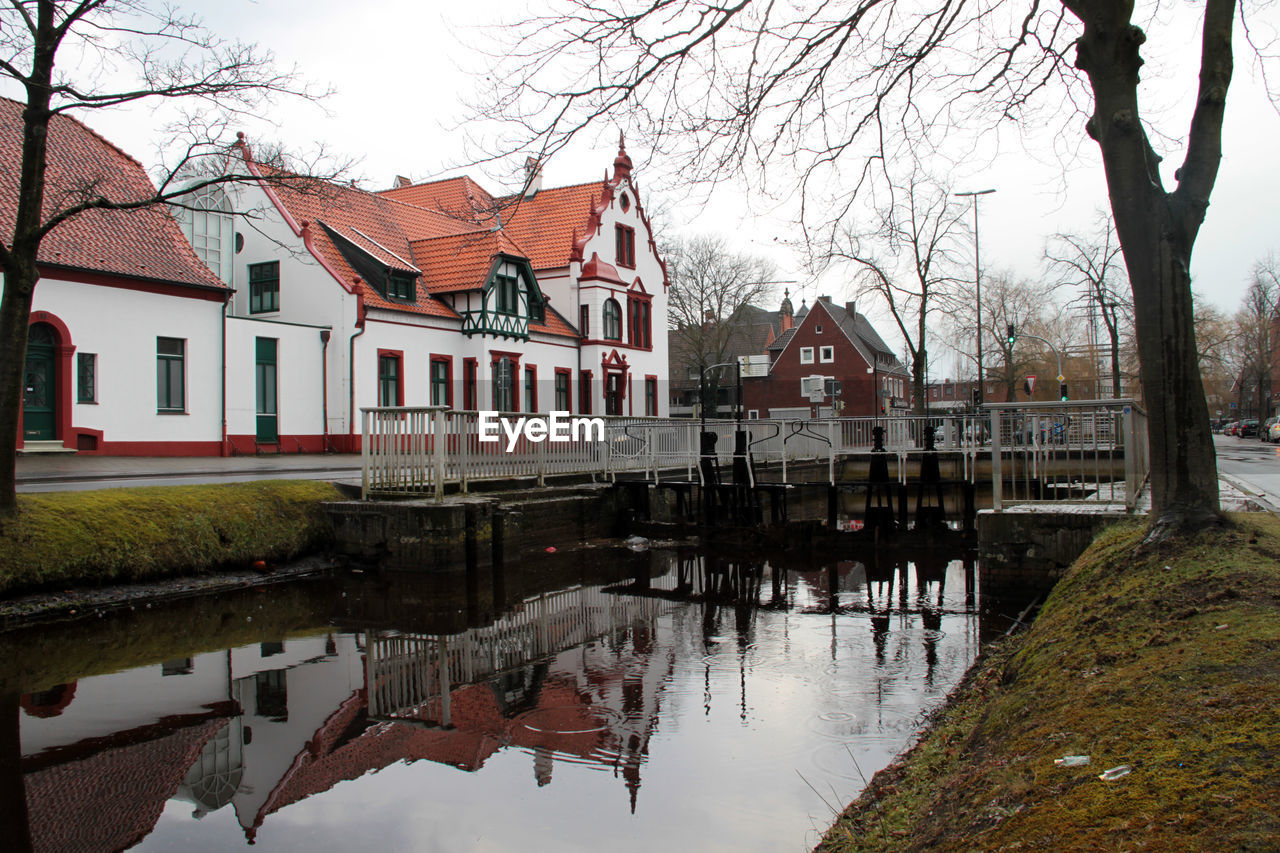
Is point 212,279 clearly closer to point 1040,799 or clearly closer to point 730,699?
point 730,699

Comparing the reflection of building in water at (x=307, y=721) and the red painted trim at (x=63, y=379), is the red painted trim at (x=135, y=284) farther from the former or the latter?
the reflection of building in water at (x=307, y=721)

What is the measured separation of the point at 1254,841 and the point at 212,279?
28.9 metres

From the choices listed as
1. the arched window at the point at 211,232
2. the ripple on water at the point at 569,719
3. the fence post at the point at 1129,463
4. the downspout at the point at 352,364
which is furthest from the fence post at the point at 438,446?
the arched window at the point at 211,232

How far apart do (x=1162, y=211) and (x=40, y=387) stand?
24.6m

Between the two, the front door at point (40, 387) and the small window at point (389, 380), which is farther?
the small window at point (389, 380)

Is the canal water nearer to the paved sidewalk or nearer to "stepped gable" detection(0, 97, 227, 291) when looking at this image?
the paved sidewalk

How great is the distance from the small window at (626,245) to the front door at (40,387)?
2596 cm

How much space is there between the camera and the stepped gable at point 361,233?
32.3m

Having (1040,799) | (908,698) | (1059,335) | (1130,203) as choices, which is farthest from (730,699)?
(1059,335)

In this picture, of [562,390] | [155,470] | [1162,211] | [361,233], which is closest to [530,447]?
[155,470]

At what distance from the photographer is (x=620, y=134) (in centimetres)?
919

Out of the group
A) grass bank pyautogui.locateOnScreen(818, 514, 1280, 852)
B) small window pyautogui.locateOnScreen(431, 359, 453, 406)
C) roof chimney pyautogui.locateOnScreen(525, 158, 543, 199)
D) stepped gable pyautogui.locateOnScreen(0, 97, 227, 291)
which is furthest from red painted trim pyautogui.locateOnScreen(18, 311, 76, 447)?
grass bank pyautogui.locateOnScreen(818, 514, 1280, 852)

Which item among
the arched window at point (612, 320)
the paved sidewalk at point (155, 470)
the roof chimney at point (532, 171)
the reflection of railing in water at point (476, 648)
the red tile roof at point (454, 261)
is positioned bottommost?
the reflection of railing in water at point (476, 648)

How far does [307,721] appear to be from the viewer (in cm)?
750
